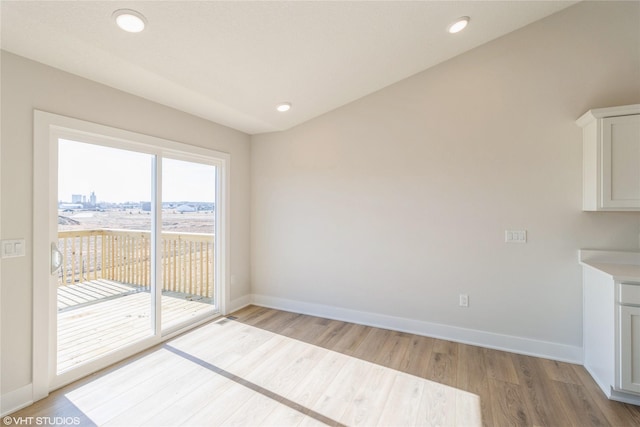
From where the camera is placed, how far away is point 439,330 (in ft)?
10.2

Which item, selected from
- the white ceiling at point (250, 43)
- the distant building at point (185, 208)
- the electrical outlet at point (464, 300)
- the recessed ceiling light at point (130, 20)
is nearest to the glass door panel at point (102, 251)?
the distant building at point (185, 208)

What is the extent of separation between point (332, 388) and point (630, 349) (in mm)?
2128

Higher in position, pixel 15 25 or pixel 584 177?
pixel 15 25

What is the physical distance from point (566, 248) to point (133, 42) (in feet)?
12.8

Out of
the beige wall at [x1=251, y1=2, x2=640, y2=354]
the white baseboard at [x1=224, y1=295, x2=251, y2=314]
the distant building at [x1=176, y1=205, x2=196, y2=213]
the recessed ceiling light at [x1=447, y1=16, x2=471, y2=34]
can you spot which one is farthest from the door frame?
the recessed ceiling light at [x1=447, y1=16, x2=471, y2=34]

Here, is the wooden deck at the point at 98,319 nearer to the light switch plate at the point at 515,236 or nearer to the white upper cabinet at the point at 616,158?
the light switch plate at the point at 515,236

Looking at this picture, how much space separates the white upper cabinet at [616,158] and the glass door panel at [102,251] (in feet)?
13.2

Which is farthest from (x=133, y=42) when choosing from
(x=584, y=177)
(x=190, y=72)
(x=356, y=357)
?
(x=584, y=177)

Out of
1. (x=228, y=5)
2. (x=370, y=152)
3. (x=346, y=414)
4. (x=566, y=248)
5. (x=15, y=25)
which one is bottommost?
(x=346, y=414)

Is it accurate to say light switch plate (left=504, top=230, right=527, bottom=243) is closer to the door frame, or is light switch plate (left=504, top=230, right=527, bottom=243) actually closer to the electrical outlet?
the electrical outlet

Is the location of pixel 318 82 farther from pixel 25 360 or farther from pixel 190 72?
pixel 25 360

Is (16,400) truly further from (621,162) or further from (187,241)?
(621,162)

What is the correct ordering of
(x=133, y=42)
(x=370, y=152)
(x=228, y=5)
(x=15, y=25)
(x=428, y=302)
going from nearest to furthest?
1. (x=15, y=25)
2. (x=228, y=5)
3. (x=133, y=42)
4. (x=428, y=302)
5. (x=370, y=152)

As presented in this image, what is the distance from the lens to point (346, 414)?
1943 millimetres
